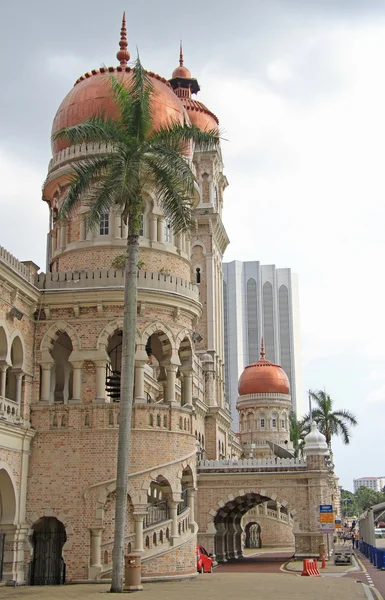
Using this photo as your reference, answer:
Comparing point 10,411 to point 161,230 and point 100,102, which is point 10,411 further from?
point 100,102

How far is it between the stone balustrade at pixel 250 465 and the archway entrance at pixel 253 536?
77.5 ft

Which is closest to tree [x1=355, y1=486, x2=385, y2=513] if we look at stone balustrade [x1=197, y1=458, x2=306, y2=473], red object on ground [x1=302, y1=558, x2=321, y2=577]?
stone balustrade [x1=197, y1=458, x2=306, y2=473]

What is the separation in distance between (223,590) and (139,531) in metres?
3.65

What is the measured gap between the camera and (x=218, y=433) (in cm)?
5009

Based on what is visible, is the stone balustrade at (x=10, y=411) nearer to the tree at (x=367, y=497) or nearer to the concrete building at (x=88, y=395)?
the concrete building at (x=88, y=395)

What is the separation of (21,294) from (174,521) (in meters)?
8.54

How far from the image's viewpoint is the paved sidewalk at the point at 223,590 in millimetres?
18414

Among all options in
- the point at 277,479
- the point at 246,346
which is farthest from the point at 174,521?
the point at 246,346

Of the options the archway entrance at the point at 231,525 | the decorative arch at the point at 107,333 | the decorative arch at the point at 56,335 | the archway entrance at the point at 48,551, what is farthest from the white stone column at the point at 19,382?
the archway entrance at the point at 231,525

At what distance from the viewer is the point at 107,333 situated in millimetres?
24891

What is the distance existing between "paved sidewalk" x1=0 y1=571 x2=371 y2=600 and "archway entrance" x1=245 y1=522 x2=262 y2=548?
116 feet

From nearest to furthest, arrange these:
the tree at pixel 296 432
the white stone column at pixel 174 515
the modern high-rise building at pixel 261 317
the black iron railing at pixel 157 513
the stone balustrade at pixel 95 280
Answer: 1. the white stone column at pixel 174 515
2. the stone balustrade at pixel 95 280
3. the black iron railing at pixel 157 513
4. the tree at pixel 296 432
5. the modern high-rise building at pixel 261 317

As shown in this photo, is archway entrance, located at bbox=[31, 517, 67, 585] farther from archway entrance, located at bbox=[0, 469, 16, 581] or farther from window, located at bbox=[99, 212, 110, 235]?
window, located at bbox=[99, 212, 110, 235]

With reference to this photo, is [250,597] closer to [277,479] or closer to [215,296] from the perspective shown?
[277,479]
